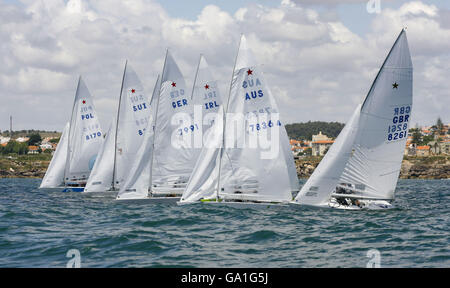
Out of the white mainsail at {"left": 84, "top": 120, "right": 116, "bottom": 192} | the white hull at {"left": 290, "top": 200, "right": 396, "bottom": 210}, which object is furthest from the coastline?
the white hull at {"left": 290, "top": 200, "right": 396, "bottom": 210}

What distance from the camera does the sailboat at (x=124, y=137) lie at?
3884cm

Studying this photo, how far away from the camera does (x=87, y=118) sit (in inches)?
1833

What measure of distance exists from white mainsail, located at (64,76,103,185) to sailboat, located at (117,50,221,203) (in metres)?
15.6

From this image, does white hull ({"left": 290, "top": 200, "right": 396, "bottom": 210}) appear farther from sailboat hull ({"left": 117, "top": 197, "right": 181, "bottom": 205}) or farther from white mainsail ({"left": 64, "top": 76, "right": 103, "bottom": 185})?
white mainsail ({"left": 64, "top": 76, "right": 103, "bottom": 185})

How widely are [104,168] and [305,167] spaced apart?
114789 millimetres

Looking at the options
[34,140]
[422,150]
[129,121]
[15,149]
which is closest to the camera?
[129,121]

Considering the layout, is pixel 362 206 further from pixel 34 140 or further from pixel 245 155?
pixel 34 140

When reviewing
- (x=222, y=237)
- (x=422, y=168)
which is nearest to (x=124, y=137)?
(x=222, y=237)

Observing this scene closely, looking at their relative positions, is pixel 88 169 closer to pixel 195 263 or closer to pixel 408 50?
pixel 408 50

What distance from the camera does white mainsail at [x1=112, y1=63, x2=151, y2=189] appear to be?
127 feet

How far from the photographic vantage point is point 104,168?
39781 millimetres

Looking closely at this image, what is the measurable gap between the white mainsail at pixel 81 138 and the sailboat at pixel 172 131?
15.6 m

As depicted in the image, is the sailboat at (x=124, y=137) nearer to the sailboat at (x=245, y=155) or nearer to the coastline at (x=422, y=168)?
the sailboat at (x=245, y=155)
